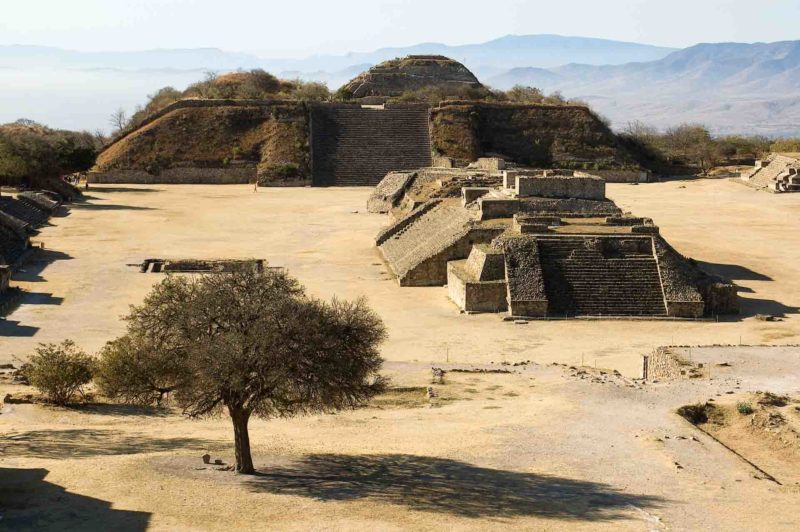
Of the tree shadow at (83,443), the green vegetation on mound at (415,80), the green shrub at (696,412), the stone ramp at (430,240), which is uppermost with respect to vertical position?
Answer: the green vegetation on mound at (415,80)

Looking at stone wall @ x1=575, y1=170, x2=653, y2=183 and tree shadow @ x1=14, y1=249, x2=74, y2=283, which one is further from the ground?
stone wall @ x1=575, y1=170, x2=653, y2=183

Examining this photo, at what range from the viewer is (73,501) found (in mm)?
17109

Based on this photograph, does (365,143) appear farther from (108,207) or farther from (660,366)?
(660,366)


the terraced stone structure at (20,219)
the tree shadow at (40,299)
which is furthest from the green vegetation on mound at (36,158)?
the tree shadow at (40,299)

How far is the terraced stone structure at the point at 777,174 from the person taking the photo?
72.0m

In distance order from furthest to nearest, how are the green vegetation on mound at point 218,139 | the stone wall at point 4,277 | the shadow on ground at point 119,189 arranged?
the green vegetation on mound at point 218,139 → the shadow on ground at point 119,189 → the stone wall at point 4,277

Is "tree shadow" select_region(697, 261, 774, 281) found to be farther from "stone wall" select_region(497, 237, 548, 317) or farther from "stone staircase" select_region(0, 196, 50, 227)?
"stone staircase" select_region(0, 196, 50, 227)

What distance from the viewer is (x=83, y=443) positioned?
20906 millimetres

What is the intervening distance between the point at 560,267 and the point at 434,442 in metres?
15.3

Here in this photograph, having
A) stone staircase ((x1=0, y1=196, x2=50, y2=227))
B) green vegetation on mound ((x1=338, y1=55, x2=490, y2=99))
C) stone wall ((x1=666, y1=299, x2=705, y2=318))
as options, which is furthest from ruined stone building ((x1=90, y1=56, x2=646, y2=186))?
stone wall ((x1=666, y1=299, x2=705, y2=318))

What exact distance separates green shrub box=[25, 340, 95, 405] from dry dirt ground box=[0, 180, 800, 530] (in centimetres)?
43

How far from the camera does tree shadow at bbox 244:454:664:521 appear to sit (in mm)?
17625

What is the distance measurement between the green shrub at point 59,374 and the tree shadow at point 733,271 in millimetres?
24028

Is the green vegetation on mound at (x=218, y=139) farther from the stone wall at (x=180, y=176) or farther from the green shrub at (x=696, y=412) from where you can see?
the green shrub at (x=696, y=412)
